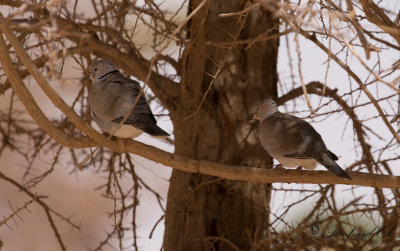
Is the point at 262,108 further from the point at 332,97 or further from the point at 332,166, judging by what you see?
the point at 332,166

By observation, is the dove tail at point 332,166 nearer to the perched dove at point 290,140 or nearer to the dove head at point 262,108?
the perched dove at point 290,140

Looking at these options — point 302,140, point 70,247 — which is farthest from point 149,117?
point 70,247

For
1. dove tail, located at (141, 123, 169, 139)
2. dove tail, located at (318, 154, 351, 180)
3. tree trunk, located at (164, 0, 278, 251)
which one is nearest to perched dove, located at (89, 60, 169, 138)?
dove tail, located at (141, 123, 169, 139)

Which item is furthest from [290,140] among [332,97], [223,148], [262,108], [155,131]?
[155,131]

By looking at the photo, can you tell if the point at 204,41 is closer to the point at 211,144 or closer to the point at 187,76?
the point at 187,76

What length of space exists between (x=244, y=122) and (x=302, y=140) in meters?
0.65

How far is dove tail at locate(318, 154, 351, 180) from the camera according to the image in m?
2.90

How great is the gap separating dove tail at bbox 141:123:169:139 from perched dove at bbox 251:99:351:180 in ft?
2.35

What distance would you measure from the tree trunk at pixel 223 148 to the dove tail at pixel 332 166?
2.25ft

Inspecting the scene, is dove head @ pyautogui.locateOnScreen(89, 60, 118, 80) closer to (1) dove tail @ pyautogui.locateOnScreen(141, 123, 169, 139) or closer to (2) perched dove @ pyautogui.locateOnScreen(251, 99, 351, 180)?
(1) dove tail @ pyautogui.locateOnScreen(141, 123, 169, 139)

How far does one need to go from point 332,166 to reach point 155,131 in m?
0.99

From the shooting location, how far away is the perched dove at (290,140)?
3.25 m

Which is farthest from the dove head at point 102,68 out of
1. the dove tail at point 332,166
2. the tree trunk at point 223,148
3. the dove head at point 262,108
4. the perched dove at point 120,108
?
the dove tail at point 332,166

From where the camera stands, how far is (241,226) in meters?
3.80
